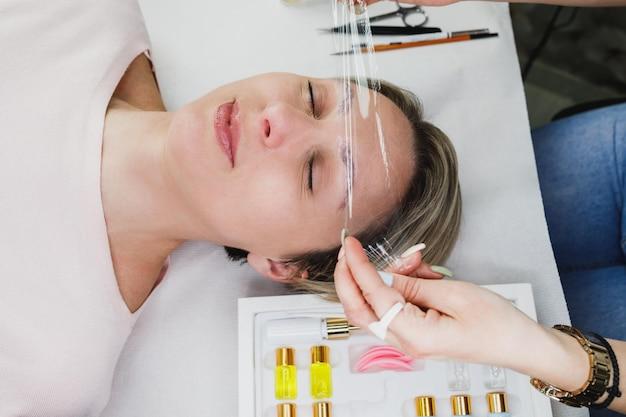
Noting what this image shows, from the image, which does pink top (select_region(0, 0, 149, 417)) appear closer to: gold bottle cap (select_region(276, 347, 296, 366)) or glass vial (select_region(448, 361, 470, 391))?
gold bottle cap (select_region(276, 347, 296, 366))

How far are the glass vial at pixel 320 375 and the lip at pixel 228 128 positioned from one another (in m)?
0.40

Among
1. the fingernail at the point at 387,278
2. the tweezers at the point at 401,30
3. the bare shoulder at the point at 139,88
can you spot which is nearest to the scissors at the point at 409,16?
the tweezers at the point at 401,30

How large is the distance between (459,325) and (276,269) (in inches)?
15.6

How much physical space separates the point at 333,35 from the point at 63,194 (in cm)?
56

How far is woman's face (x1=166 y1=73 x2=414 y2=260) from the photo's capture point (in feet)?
3.15

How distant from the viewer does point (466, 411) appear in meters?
1.13

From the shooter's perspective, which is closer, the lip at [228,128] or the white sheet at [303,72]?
the lip at [228,128]

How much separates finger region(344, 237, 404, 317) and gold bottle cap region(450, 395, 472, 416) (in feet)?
1.36

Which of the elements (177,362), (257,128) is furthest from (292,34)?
(177,362)

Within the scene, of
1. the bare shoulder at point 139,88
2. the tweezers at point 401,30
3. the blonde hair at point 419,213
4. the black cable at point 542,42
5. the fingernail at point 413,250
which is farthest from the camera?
the black cable at point 542,42

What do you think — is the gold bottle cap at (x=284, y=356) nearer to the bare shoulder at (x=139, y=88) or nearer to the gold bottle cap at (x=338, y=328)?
the gold bottle cap at (x=338, y=328)

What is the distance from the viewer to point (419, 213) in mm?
1105

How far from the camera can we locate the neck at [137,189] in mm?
1109

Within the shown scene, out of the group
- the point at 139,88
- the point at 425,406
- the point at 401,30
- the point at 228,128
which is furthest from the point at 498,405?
the point at 139,88
